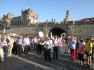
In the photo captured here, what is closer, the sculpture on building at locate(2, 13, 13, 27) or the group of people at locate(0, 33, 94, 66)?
the group of people at locate(0, 33, 94, 66)

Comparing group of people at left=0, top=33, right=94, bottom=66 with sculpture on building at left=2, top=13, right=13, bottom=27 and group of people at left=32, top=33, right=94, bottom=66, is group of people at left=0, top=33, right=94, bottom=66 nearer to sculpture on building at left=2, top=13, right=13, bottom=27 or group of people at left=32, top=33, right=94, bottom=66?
group of people at left=32, top=33, right=94, bottom=66

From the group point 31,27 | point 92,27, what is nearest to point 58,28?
point 31,27

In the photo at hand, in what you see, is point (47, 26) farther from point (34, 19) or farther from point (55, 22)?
point (34, 19)

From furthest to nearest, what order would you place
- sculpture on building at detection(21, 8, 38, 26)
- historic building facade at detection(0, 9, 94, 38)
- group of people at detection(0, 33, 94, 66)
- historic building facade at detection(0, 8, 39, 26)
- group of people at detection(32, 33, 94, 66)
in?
historic building facade at detection(0, 8, 39, 26)
sculpture on building at detection(21, 8, 38, 26)
historic building facade at detection(0, 9, 94, 38)
group of people at detection(0, 33, 94, 66)
group of people at detection(32, 33, 94, 66)

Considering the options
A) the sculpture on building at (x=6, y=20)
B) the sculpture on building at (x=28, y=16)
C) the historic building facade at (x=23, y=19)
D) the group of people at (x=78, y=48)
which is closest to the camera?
the group of people at (x=78, y=48)

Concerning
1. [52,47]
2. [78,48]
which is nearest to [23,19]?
[52,47]

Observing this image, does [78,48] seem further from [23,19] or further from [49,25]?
[23,19]

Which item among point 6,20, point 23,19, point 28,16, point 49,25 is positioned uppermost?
point 28,16

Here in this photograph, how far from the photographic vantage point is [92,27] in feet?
243

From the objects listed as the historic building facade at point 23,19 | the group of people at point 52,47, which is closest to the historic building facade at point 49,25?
the historic building facade at point 23,19

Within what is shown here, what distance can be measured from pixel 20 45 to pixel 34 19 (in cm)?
8919

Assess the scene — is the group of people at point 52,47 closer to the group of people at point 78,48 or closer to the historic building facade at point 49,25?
the group of people at point 78,48

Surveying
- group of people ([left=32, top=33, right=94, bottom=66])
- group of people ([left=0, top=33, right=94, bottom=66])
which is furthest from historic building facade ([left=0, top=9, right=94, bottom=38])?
group of people ([left=32, top=33, right=94, bottom=66])

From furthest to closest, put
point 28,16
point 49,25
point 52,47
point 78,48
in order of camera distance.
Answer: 1. point 28,16
2. point 49,25
3. point 52,47
4. point 78,48
